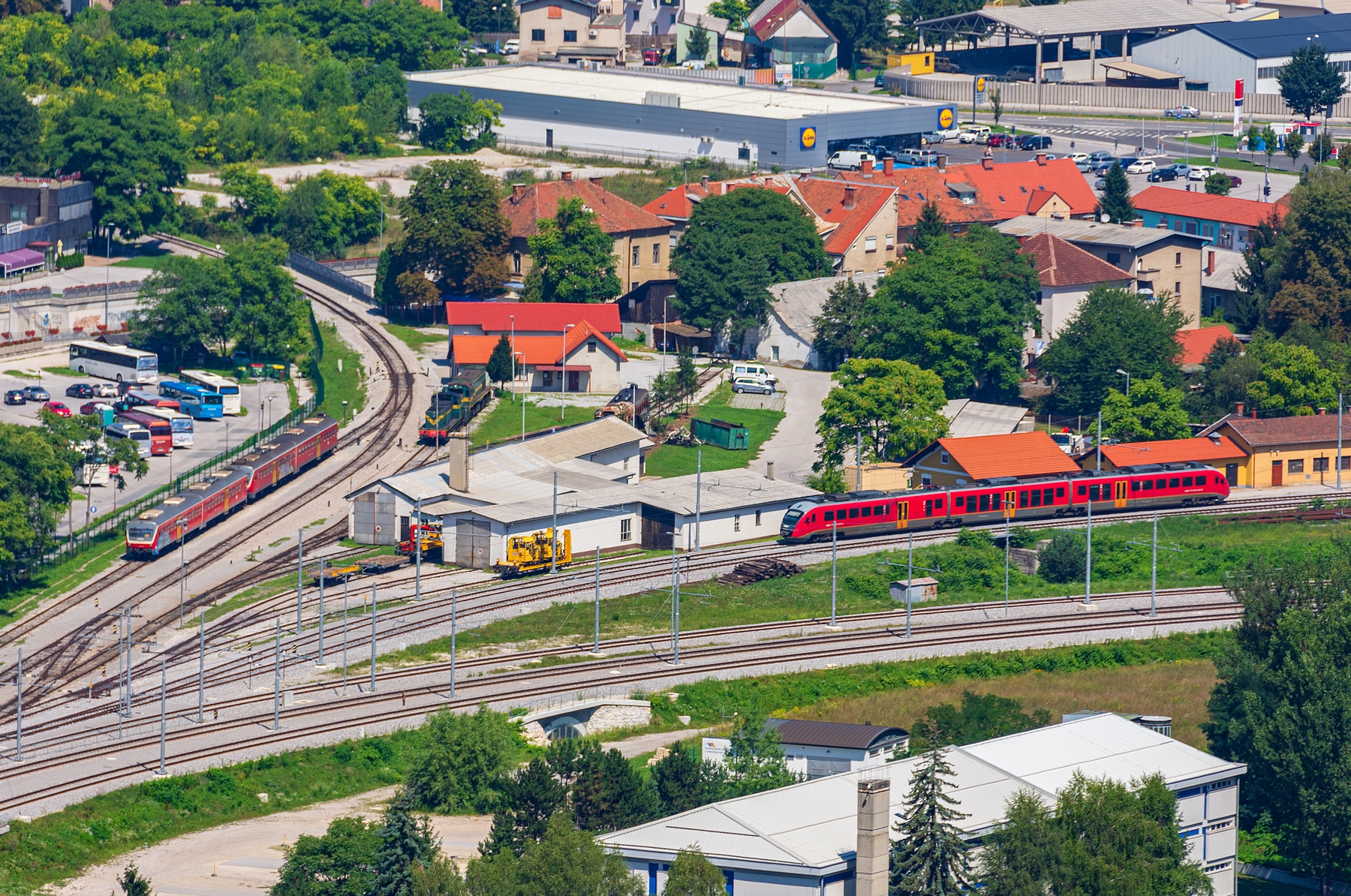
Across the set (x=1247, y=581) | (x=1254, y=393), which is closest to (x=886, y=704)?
(x=1247, y=581)

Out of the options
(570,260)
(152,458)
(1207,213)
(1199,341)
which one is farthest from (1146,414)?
(152,458)

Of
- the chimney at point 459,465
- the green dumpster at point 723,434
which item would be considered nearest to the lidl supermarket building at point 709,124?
the green dumpster at point 723,434

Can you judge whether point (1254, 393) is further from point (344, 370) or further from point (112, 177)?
point (112, 177)

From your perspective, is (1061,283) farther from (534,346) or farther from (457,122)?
(457,122)

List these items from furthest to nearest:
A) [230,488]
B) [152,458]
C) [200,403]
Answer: [200,403] → [152,458] → [230,488]

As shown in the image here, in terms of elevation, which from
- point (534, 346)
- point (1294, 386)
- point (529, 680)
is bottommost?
point (529, 680)
